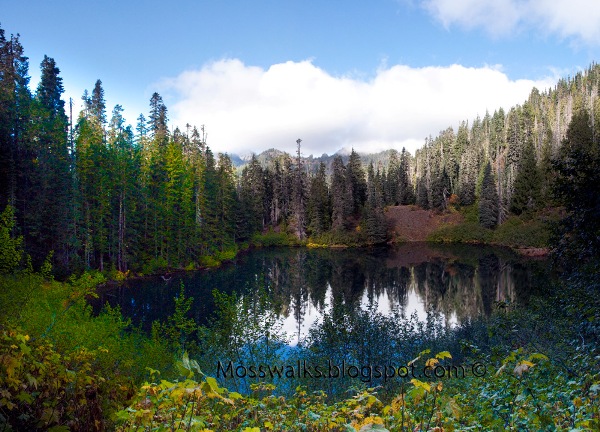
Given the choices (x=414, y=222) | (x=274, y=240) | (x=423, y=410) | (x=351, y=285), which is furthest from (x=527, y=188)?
(x=423, y=410)

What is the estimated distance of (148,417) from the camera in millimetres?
2715

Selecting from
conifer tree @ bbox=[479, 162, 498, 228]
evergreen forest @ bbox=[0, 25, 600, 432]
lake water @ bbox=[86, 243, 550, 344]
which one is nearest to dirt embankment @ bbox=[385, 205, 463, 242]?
evergreen forest @ bbox=[0, 25, 600, 432]

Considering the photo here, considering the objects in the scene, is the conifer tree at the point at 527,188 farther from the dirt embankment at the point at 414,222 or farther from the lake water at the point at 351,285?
the lake water at the point at 351,285

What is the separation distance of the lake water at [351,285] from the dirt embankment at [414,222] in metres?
17.7

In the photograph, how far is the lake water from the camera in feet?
75.1

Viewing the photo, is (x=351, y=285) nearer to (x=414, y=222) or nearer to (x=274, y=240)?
(x=274, y=240)

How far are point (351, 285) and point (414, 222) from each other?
44725 mm

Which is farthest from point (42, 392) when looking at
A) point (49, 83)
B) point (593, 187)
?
point (49, 83)

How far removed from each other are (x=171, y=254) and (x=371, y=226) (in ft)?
112

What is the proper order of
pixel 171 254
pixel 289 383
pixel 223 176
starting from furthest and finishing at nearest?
1. pixel 223 176
2. pixel 171 254
3. pixel 289 383

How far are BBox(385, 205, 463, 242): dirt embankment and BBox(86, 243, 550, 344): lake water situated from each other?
17740 millimetres

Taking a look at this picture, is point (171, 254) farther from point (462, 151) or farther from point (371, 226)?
point (462, 151)

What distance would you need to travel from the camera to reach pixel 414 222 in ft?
238

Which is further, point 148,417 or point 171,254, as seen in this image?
point 171,254
